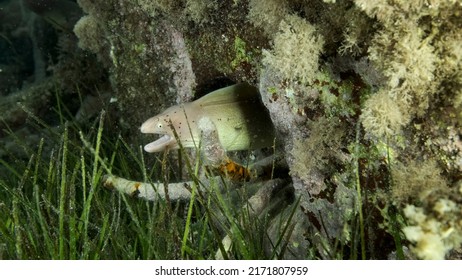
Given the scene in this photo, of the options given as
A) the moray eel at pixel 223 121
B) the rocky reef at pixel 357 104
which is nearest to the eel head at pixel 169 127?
the moray eel at pixel 223 121

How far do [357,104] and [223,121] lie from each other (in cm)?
98

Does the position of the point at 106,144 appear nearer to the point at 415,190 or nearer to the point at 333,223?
the point at 333,223

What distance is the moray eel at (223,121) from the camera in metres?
2.51

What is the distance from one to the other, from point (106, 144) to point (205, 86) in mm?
1403

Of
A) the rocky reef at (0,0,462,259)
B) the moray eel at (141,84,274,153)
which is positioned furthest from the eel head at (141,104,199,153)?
the rocky reef at (0,0,462,259)

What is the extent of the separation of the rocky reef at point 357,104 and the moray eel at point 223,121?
0.22 m

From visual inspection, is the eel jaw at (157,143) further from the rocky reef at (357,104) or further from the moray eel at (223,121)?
the rocky reef at (357,104)

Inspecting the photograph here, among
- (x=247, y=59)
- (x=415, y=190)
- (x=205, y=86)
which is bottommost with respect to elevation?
(x=415, y=190)

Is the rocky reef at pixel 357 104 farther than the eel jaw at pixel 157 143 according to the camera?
No

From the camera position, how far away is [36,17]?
5777 millimetres

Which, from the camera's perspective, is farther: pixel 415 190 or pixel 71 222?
pixel 71 222

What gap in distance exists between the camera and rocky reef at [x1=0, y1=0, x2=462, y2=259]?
1.38 meters

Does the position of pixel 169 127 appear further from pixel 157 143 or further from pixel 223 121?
pixel 223 121
